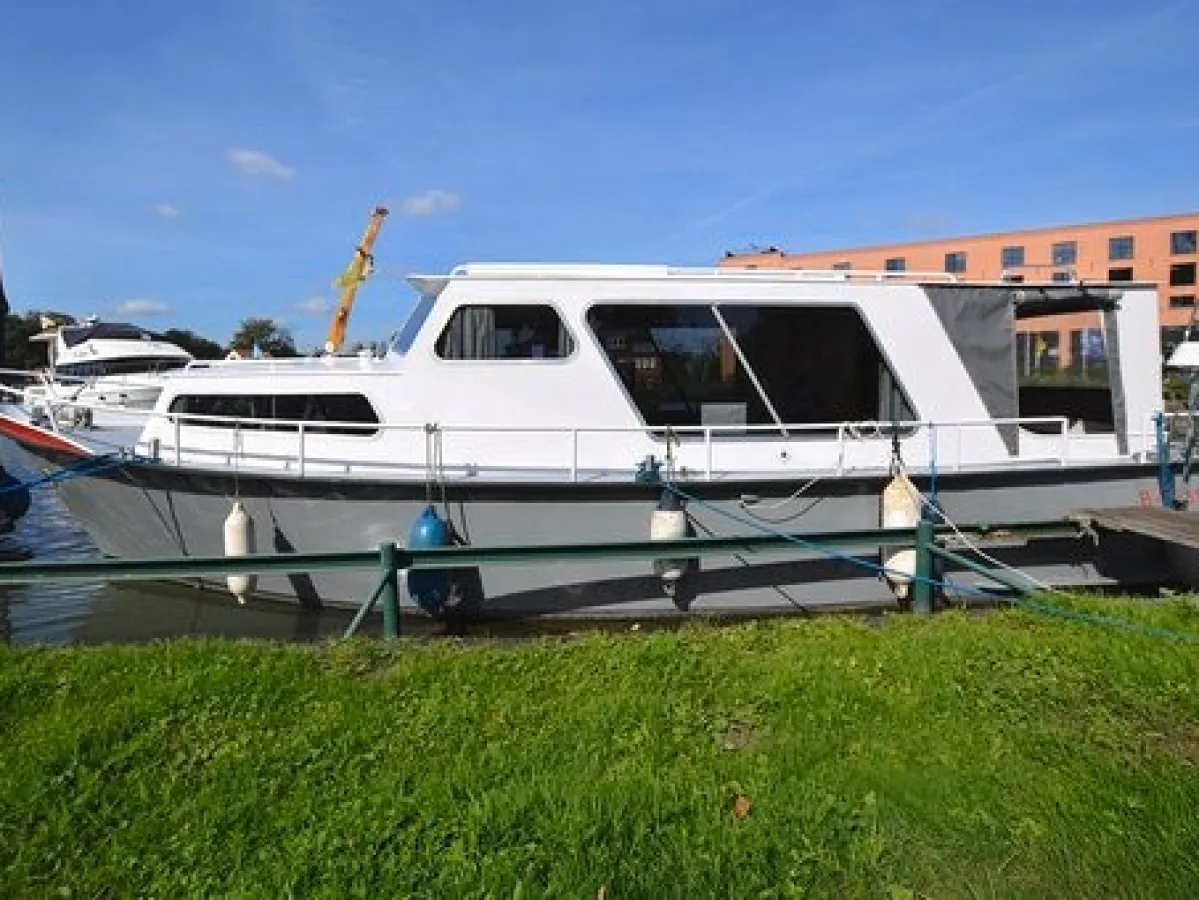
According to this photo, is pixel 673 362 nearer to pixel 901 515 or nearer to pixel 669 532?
pixel 669 532

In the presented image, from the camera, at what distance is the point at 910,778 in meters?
3.45

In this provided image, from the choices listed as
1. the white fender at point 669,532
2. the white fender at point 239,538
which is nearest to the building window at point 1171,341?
the white fender at point 669,532

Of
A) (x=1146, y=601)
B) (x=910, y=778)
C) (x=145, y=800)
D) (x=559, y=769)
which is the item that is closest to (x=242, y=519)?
(x=145, y=800)

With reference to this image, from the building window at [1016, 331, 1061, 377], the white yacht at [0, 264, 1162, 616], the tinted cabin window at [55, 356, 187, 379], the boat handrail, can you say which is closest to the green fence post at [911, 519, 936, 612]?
the white yacht at [0, 264, 1162, 616]

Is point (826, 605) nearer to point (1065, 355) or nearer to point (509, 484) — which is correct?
point (509, 484)

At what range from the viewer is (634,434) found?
789 cm

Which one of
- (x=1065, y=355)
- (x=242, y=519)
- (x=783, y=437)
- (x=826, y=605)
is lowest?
(x=826, y=605)

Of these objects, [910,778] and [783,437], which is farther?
[783,437]

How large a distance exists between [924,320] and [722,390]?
2020mm

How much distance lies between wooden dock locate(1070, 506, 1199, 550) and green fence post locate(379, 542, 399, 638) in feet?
18.6

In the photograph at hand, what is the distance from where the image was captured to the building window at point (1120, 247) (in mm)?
64812

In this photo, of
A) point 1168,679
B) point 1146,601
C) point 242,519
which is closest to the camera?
point 1168,679

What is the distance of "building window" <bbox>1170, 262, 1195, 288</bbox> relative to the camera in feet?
207

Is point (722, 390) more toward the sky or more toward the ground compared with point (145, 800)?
more toward the sky
